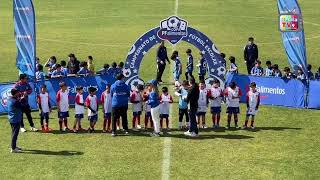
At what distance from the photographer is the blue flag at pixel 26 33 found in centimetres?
2227

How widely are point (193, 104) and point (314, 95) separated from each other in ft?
20.3

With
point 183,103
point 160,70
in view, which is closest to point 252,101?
point 183,103

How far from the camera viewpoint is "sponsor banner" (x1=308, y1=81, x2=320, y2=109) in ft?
76.9

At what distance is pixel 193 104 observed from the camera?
19891 millimetres

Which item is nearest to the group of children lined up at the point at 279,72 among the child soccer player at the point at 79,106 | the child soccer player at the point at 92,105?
the child soccer player at the point at 92,105

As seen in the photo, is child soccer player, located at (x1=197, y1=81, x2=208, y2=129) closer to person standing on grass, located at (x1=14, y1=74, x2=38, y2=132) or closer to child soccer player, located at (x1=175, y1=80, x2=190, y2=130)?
child soccer player, located at (x1=175, y1=80, x2=190, y2=130)

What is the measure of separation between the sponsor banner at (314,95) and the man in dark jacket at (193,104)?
5969 millimetres

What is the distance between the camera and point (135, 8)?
56.4 metres

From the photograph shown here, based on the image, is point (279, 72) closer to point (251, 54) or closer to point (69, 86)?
point (251, 54)

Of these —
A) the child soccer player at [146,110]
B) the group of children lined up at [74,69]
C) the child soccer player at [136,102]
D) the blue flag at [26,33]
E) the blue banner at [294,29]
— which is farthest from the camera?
the group of children lined up at [74,69]

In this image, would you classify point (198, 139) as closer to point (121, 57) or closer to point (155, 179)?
point (155, 179)

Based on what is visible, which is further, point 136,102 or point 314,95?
point 314,95

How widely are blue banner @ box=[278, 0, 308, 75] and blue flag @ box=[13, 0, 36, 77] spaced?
386 inches

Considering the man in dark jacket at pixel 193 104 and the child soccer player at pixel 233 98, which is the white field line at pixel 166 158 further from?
the child soccer player at pixel 233 98
